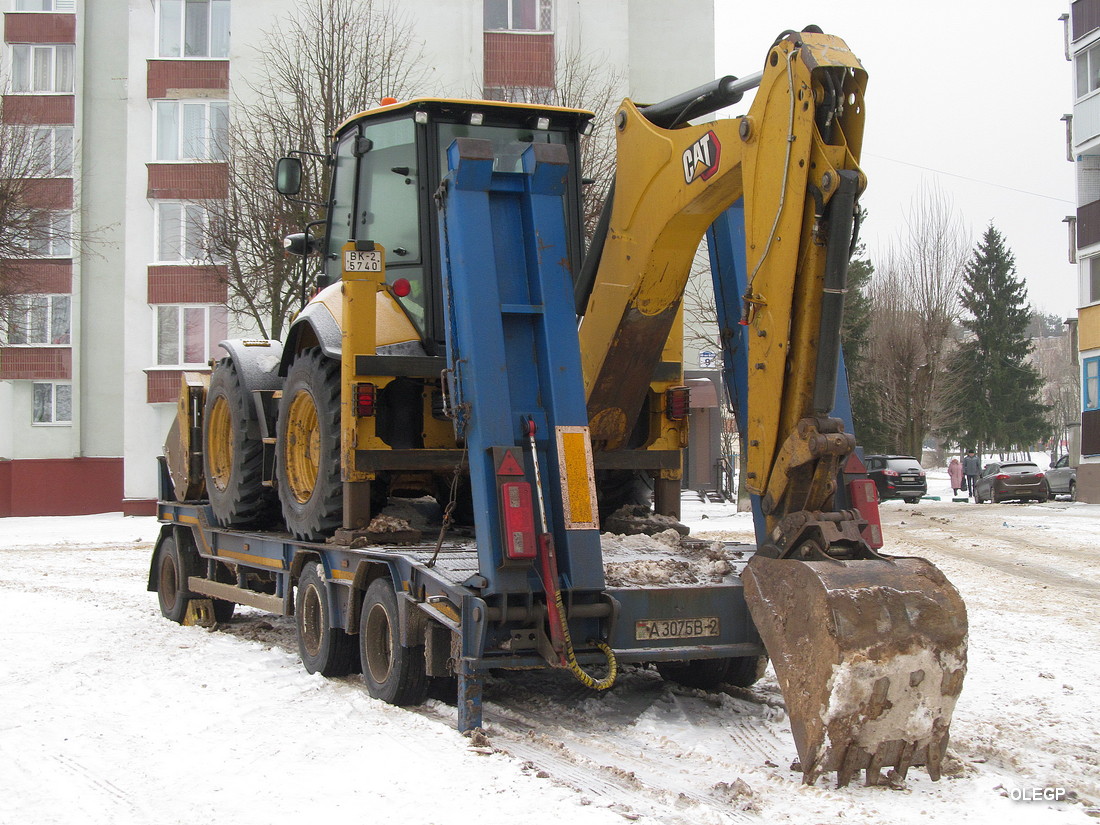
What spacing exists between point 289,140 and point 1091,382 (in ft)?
72.2

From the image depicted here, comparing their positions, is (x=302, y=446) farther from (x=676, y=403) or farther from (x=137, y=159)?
(x=137, y=159)

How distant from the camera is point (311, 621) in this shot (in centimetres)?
761

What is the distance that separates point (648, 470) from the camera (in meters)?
7.57

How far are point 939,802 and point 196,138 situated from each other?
1071 inches

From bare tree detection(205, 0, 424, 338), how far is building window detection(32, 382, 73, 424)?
9.21 metres

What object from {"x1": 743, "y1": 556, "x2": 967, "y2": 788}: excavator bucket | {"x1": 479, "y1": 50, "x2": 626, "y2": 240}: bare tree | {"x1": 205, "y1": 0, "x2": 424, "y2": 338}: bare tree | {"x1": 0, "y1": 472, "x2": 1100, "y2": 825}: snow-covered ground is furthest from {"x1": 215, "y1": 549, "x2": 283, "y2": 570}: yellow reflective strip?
{"x1": 479, "y1": 50, "x2": 626, "y2": 240}: bare tree

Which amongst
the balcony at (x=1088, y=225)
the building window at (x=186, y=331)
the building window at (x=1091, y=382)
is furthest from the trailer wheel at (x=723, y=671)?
the balcony at (x=1088, y=225)

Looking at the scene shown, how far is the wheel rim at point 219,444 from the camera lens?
9.22 meters

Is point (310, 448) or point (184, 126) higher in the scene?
point (184, 126)

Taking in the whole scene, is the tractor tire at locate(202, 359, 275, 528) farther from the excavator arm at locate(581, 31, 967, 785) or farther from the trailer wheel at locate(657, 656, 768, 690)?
the excavator arm at locate(581, 31, 967, 785)

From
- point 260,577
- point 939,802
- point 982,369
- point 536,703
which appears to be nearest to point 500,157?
point 536,703

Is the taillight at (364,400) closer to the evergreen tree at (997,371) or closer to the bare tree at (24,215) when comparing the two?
the bare tree at (24,215)

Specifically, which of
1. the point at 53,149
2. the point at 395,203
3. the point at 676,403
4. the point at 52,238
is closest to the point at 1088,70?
the point at 52,238

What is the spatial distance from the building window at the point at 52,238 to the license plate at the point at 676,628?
2363cm
